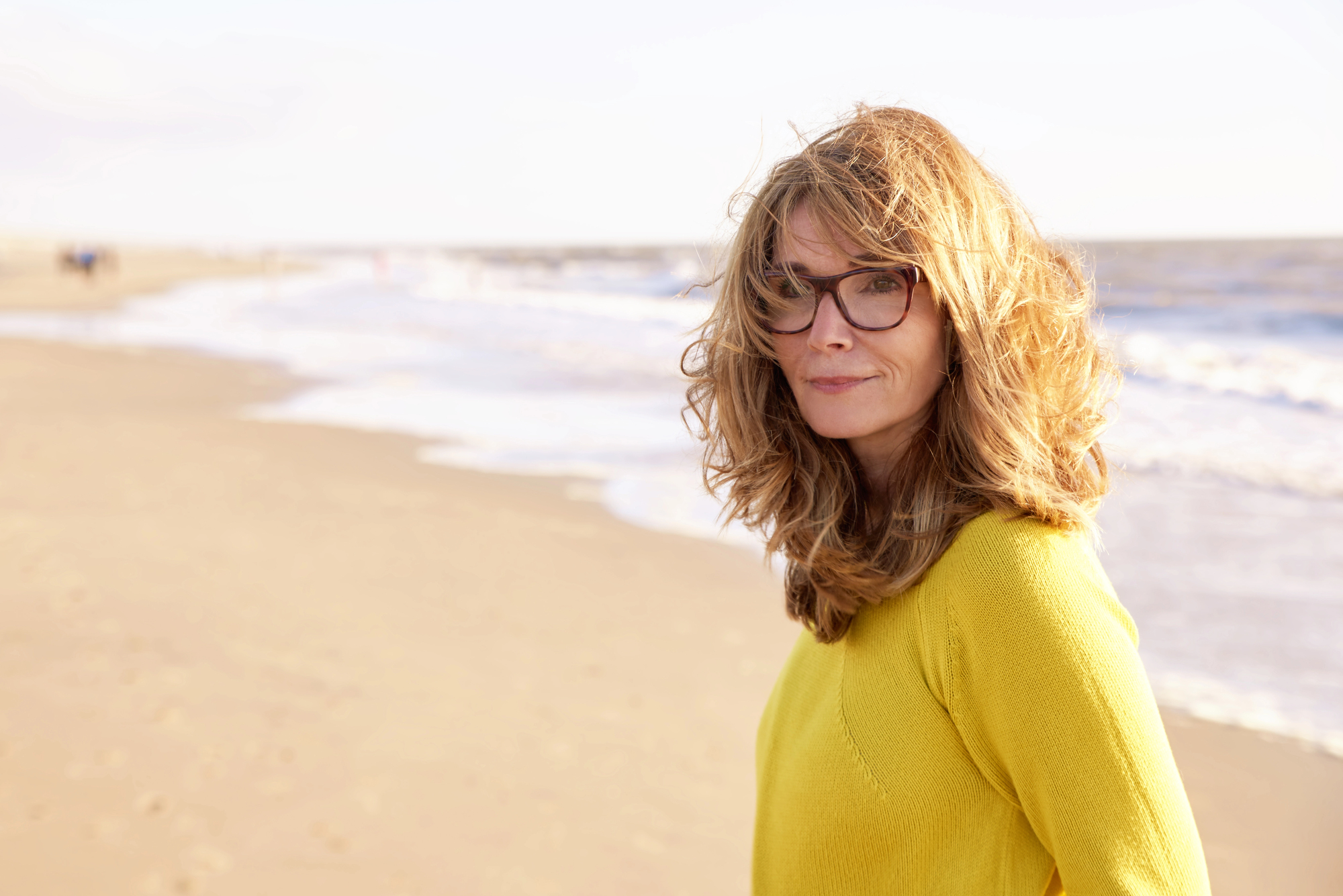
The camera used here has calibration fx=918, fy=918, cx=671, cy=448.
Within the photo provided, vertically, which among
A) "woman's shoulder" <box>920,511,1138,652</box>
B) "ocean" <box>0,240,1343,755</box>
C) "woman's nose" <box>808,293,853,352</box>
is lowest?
"ocean" <box>0,240,1343,755</box>

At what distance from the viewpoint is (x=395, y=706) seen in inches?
171

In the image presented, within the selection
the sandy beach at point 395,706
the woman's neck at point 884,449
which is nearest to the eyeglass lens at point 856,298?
the woman's neck at point 884,449

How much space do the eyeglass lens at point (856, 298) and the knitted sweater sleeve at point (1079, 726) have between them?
0.40 m

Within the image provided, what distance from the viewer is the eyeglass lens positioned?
4.37ft

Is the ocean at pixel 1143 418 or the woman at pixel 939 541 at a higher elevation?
the woman at pixel 939 541

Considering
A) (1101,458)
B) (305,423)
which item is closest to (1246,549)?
(1101,458)

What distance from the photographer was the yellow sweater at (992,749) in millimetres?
1047

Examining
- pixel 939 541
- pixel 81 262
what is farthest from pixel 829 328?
pixel 81 262

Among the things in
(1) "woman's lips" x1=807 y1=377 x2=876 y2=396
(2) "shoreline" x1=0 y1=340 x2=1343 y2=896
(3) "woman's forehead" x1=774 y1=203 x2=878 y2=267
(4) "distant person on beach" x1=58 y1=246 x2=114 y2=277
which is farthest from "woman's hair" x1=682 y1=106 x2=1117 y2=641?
(4) "distant person on beach" x1=58 y1=246 x2=114 y2=277

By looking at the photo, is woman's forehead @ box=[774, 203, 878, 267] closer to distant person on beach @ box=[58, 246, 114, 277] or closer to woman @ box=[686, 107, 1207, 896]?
woman @ box=[686, 107, 1207, 896]

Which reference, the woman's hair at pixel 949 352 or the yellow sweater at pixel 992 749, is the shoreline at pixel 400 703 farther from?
the woman's hair at pixel 949 352

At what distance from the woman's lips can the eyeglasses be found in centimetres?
8

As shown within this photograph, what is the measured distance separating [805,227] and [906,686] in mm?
672

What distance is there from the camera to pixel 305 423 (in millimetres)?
10406
